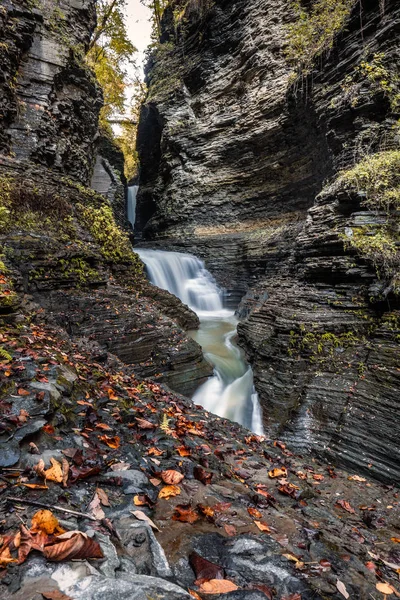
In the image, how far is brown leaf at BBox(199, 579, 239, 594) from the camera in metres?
1.31

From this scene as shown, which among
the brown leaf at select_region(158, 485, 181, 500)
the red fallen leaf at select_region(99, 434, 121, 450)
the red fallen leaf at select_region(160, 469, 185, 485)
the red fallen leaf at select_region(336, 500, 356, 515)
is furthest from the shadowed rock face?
the red fallen leaf at select_region(99, 434, 121, 450)

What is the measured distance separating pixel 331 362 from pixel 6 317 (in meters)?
5.83

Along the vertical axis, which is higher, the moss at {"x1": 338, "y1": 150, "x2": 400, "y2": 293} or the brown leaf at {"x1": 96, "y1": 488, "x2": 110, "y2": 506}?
the moss at {"x1": 338, "y1": 150, "x2": 400, "y2": 293}

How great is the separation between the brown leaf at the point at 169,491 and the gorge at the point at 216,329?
1.4 inches

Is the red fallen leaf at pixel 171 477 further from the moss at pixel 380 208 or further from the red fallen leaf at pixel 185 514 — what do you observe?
the moss at pixel 380 208

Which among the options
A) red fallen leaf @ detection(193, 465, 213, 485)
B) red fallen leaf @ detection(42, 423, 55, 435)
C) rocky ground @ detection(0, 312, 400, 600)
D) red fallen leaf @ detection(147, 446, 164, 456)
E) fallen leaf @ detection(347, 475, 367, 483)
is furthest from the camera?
fallen leaf @ detection(347, 475, 367, 483)

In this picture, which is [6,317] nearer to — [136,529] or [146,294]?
[136,529]

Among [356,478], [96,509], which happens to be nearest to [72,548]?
[96,509]

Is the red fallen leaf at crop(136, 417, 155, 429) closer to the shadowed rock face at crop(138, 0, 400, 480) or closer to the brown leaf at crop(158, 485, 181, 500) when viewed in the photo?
the brown leaf at crop(158, 485, 181, 500)

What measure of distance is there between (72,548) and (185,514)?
2.93 feet

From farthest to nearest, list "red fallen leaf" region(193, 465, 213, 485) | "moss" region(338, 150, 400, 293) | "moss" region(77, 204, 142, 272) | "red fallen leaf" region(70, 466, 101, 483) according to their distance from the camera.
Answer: "moss" region(77, 204, 142, 272), "moss" region(338, 150, 400, 293), "red fallen leaf" region(193, 465, 213, 485), "red fallen leaf" region(70, 466, 101, 483)

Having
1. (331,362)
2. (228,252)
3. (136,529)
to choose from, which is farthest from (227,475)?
(228,252)

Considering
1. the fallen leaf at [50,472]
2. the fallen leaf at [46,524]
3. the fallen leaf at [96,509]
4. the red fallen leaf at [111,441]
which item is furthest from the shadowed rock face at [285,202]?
the fallen leaf at [46,524]

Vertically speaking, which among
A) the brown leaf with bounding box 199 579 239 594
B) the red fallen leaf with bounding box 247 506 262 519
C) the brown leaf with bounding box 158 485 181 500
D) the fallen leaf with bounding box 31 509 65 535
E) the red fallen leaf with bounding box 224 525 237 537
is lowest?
the red fallen leaf with bounding box 247 506 262 519
